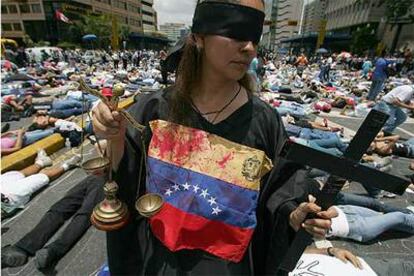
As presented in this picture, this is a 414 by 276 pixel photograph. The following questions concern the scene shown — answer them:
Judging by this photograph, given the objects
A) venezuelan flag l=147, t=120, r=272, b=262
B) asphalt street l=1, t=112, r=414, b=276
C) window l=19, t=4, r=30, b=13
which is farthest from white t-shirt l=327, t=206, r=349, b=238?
window l=19, t=4, r=30, b=13

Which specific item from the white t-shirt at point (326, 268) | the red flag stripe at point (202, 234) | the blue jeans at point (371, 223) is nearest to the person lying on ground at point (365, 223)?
the blue jeans at point (371, 223)

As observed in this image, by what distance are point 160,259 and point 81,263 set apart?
2.09 metres

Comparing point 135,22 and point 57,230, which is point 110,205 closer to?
point 57,230

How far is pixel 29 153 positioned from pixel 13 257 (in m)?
2.82

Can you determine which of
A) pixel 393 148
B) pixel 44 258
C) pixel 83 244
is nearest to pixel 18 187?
pixel 83 244

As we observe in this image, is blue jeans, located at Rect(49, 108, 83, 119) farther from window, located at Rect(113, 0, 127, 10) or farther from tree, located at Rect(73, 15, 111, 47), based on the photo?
window, located at Rect(113, 0, 127, 10)

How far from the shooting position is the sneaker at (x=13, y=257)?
3.01 meters

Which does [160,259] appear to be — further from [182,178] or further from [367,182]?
[367,182]

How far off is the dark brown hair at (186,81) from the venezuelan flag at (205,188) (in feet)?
0.20

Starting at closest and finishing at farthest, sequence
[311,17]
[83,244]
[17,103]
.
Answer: [83,244] < [17,103] < [311,17]

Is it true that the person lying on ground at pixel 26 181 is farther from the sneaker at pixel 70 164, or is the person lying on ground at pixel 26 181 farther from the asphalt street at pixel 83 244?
the asphalt street at pixel 83 244

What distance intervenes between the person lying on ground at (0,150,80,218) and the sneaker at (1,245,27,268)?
36.1 inches

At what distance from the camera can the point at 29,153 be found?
5.37 metres

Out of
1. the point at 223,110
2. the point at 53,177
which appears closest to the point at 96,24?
the point at 53,177
